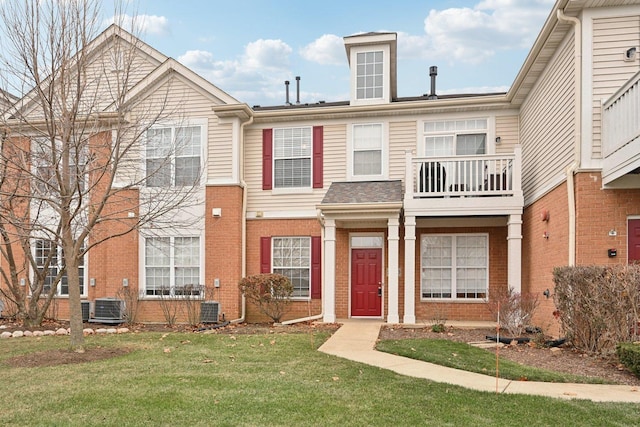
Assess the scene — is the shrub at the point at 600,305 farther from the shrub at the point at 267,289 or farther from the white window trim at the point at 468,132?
the shrub at the point at 267,289

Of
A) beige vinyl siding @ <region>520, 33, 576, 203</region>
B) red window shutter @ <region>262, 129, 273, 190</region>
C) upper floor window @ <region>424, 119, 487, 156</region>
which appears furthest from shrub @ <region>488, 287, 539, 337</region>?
red window shutter @ <region>262, 129, 273, 190</region>

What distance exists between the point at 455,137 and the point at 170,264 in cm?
879

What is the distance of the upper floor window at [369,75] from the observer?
Answer: 1380 centimetres

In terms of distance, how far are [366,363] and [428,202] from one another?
551cm

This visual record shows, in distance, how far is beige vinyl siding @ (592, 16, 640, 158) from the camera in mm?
8547

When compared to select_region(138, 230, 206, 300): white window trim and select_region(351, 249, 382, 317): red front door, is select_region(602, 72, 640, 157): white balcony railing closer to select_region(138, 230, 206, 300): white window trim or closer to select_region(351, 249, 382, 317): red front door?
select_region(351, 249, 382, 317): red front door

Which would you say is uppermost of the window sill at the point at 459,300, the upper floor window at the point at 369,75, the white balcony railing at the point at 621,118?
the upper floor window at the point at 369,75

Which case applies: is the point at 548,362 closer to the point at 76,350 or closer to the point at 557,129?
the point at 557,129

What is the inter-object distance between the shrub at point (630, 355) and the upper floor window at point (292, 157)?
29.1 feet

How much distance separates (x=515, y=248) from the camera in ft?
37.0

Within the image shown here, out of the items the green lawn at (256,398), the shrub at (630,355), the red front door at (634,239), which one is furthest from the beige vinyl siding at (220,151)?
the shrub at (630,355)

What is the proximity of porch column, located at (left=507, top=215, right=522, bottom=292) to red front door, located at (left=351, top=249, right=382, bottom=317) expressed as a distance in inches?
136

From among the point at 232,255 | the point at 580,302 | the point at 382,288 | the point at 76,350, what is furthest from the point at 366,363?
the point at 232,255

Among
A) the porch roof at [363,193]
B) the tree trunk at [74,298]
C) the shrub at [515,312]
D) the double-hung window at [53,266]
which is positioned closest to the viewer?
the tree trunk at [74,298]
